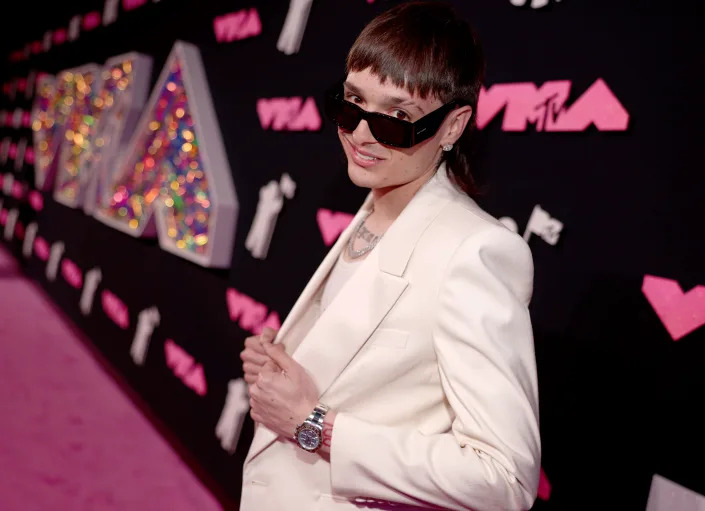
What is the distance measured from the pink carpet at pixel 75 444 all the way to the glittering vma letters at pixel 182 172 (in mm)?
1121

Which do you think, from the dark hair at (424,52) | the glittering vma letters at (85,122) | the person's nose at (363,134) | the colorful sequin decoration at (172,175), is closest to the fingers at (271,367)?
the person's nose at (363,134)

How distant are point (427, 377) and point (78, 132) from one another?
14.9 feet

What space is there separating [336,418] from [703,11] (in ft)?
4.00

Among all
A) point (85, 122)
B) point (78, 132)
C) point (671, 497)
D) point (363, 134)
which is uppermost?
point (363, 134)

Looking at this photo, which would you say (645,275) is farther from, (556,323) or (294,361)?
(294,361)

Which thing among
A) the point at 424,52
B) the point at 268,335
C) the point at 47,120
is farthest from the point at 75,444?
the point at 47,120

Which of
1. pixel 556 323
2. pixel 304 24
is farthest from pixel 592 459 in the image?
pixel 304 24

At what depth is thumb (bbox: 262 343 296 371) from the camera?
1.23 meters

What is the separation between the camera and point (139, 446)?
3.30m

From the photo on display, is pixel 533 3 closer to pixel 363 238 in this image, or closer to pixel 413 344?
pixel 363 238

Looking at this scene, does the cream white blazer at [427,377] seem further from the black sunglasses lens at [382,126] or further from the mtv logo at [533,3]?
the mtv logo at [533,3]

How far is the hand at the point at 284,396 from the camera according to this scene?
3.88ft

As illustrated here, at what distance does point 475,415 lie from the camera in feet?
3.23

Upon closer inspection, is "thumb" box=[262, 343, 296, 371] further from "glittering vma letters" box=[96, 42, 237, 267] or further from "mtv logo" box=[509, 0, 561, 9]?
"glittering vma letters" box=[96, 42, 237, 267]
